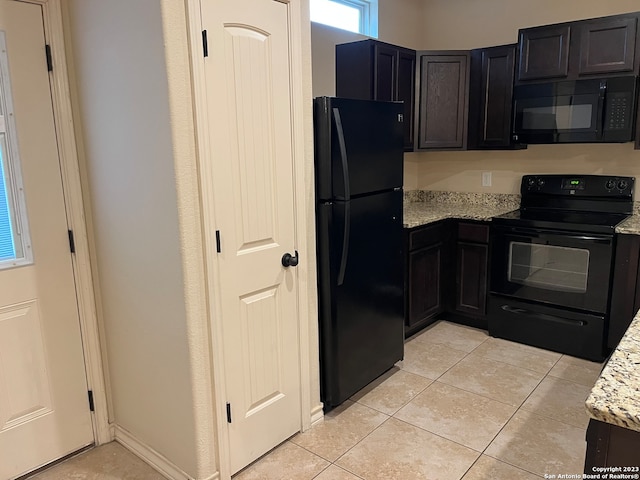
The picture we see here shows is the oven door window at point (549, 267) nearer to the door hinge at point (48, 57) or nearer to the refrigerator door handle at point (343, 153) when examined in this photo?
the refrigerator door handle at point (343, 153)

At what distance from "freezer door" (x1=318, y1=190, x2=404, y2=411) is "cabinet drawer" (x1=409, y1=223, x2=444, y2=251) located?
45 cm

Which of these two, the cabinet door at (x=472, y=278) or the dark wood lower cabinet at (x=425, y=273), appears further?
the cabinet door at (x=472, y=278)

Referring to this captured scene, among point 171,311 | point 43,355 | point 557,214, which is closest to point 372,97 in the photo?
point 557,214

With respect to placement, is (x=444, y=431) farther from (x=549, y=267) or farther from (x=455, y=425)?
(x=549, y=267)

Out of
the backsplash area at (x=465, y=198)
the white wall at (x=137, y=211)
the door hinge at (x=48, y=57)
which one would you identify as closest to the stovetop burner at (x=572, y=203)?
the backsplash area at (x=465, y=198)

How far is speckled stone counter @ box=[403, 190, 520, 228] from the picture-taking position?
3617 millimetres

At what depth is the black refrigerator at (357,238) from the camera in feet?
7.93

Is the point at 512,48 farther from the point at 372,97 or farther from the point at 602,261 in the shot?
the point at 602,261

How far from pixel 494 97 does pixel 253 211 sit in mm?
2503

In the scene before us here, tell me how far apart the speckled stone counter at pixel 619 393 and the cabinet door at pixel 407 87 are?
108 inches

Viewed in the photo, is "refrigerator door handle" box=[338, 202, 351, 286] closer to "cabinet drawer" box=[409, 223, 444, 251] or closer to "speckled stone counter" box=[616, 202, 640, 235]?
"cabinet drawer" box=[409, 223, 444, 251]

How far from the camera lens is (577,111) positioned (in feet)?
10.6

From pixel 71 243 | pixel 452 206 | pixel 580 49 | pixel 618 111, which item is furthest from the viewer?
pixel 452 206

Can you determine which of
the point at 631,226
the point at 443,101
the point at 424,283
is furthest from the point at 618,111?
the point at 424,283
